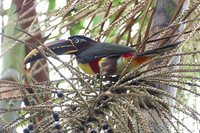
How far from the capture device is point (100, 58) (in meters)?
1.53

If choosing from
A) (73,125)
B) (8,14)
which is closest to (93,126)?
(73,125)

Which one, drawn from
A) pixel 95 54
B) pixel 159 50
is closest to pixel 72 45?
pixel 95 54

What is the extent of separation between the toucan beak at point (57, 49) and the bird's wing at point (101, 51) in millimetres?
34

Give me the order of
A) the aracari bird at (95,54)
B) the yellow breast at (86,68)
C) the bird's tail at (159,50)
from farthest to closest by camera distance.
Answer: the yellow breast at (86,68) → the aracari bird at (95,54) → the bird's tail at (159,50)

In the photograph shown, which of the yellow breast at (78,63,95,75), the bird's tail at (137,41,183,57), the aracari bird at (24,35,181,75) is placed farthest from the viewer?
the yellow breast at (78,63,95,75)

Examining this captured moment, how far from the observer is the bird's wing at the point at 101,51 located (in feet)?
4.68

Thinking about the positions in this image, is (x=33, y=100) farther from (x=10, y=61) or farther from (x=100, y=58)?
(x=100, y=58)

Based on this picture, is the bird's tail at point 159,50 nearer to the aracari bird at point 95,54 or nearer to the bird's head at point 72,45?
the aracari bird at point 95,54

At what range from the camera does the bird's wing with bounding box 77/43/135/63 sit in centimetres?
143

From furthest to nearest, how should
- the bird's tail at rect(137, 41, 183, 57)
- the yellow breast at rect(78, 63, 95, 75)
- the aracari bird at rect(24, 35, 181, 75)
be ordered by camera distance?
the yellow breast at rect(78, 63, 95, 75) < the aracari bird at rect(24, 35, 181, 75) < the bird's tail at rect(137, 41, 183, 57)

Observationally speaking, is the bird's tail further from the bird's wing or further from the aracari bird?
the bird's wing

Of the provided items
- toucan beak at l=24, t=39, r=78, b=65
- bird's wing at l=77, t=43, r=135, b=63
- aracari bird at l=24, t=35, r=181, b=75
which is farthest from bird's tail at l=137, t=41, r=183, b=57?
toucan beak at l=24, t=39, r=78, b=65

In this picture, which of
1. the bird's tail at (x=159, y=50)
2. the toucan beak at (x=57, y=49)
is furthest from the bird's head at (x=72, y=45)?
the bird's tail at (x=159, y=50)

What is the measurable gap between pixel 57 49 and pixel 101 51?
20 centimetres
